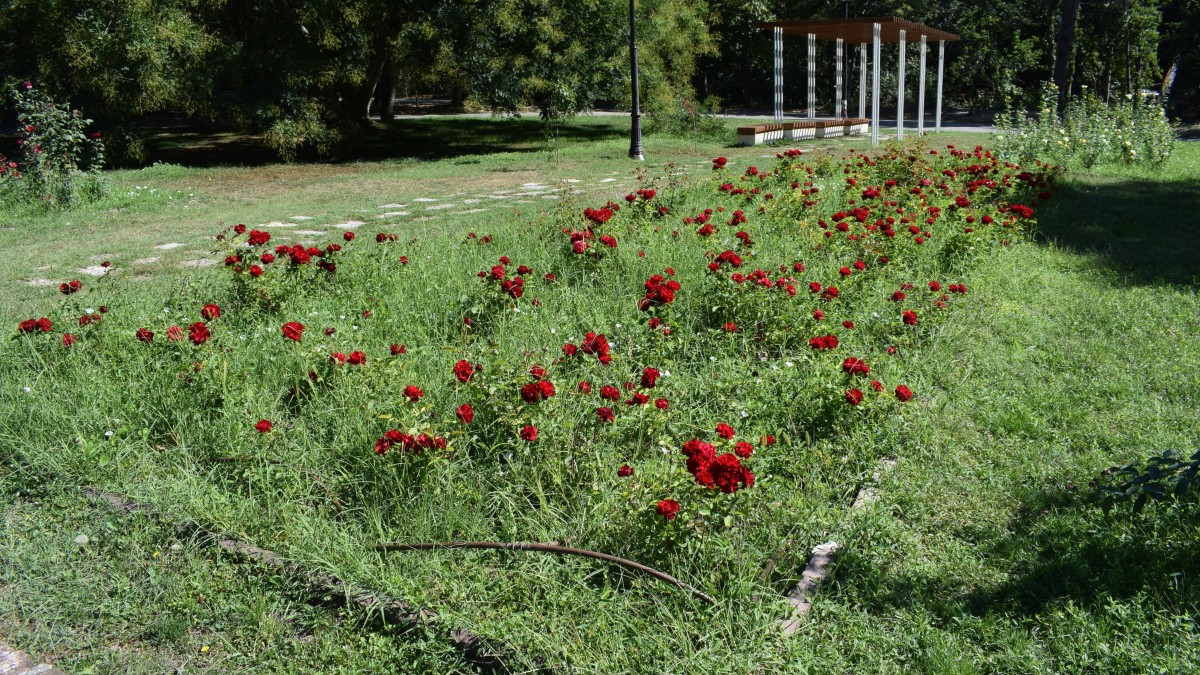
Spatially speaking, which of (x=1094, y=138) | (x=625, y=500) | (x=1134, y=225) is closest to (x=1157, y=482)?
(x=625, y=500)

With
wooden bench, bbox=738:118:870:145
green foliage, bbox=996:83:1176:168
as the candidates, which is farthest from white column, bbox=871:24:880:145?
green foliage, bbox=996:83:1176:168

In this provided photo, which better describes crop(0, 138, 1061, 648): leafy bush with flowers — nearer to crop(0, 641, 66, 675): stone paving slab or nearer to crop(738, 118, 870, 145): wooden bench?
crop(0, 641, 66, 675): stone paving slab

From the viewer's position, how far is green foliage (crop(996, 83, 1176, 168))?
37.9 feet

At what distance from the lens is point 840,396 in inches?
135

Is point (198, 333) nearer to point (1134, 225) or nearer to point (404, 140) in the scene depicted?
point (1134, 225)

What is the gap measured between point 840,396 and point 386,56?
1621 centimetres

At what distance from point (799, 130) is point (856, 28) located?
2320mm

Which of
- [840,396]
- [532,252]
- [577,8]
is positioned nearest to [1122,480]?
[840,396]

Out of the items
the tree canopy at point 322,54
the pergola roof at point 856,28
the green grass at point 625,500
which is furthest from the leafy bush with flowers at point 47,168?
the pergola roof at point 856,28

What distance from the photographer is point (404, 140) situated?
794 inches

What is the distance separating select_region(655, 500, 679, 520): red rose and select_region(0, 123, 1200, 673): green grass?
15cm

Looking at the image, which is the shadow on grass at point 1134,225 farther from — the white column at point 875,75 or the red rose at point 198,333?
the white column at point 875,75

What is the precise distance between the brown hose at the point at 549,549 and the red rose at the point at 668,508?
0.17 metres

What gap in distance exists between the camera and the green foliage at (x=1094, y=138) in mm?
11562
